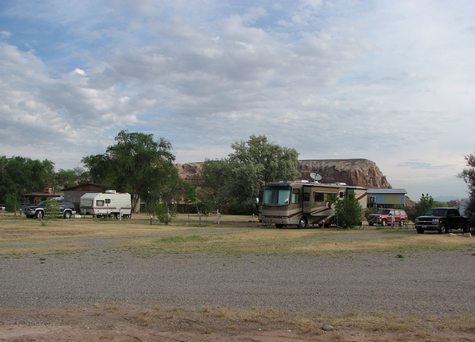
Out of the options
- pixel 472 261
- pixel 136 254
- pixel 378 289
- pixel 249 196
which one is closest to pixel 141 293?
pixel 378 289

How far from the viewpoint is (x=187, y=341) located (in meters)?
6.31

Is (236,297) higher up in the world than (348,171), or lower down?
lower down

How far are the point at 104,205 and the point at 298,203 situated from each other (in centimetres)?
2317

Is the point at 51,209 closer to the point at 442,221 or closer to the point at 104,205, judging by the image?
the point at 104,205

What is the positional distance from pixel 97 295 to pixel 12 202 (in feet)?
173

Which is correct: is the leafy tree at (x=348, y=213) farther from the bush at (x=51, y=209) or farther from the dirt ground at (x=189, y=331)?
the dirt ground at (x=189, y=331)

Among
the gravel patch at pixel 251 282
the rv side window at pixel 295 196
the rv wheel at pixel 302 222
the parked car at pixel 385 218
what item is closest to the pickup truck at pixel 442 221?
the rv wheel at pixel 302 222

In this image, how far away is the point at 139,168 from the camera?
72.9 m

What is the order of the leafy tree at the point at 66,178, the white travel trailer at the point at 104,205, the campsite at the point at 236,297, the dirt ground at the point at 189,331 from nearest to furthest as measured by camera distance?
the dirt ground at the point at 189,331 < the campsite at the point at 236,297 < the white travel trailer at the point at 104,205 < the leafy tree at the point at 66,178

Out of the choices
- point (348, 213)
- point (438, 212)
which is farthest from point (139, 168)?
point (438, 212)

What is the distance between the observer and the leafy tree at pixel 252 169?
50.2 m

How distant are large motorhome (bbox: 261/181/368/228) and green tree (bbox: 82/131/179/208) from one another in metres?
38.3

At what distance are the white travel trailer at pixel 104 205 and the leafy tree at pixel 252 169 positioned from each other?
9.12m

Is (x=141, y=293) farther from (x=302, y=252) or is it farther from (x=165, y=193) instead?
(x=165, y=193)
